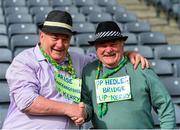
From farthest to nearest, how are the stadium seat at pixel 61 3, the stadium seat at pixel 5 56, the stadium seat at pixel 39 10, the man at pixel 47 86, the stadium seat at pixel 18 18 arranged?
the stadium seat at pixel 61 3
the stadium seat at pixel 39 10
the stadium seat at pixel 18 18
the stadium seat at pixel 5 56
the man at pixel 47 86

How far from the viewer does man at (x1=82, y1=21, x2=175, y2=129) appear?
2.32 m

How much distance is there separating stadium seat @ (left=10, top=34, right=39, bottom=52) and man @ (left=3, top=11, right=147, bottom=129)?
287cm

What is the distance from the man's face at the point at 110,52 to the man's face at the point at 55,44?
8.7 inches

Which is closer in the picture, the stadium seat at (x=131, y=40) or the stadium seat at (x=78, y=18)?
the stadium seat at (x=131, y=40)

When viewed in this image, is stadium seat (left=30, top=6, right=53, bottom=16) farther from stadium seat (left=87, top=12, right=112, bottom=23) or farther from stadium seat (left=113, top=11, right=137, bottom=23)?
stadium seat (left=113, top=11, right=137, bottom=23)

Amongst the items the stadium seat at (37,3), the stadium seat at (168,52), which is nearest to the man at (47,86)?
the stadium seat at (168,52)

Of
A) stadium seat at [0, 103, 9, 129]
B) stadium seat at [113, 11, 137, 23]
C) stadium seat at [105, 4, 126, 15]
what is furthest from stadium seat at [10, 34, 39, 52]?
stadium seat at [105, 4, 126, 15]

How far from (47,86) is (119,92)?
416 mm

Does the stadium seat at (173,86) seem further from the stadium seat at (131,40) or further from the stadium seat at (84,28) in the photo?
the stadium seat at (84,28)

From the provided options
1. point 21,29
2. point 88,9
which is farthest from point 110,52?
point 88,9

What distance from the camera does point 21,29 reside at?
575 cm

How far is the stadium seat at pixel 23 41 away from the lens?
5.18m

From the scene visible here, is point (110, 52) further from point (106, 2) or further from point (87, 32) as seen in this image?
point (106, 2)

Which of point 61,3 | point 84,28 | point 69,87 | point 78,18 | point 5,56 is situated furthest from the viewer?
point 61,3
